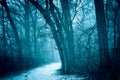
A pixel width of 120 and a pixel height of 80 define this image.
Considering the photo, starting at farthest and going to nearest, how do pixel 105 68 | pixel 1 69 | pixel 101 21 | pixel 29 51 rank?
pixel 29 51
pixel 1 69
pixel 101 21
pixel 105 68

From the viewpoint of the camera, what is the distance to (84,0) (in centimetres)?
1920

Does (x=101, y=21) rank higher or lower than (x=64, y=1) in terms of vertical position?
lower

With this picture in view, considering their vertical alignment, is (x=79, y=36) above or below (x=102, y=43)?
above

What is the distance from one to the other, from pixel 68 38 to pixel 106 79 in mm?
9008

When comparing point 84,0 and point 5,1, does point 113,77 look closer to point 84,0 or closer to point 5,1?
point 84,0

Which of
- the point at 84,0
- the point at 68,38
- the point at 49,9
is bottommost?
the point at 68,38

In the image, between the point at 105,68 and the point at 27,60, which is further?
the point at 27,60

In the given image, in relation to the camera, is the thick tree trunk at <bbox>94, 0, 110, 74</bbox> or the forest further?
the forest

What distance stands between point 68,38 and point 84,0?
536cm

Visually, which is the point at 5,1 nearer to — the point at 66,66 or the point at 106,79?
the point at 66,66

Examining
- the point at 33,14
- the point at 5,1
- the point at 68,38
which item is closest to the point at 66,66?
the point at 68,38

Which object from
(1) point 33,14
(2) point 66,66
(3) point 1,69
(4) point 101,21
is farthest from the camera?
(1) point 33,14

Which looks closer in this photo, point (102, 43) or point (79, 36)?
point (102, 43)

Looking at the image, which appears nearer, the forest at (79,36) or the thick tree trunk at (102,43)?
the thick tree trunk at (102,43)
